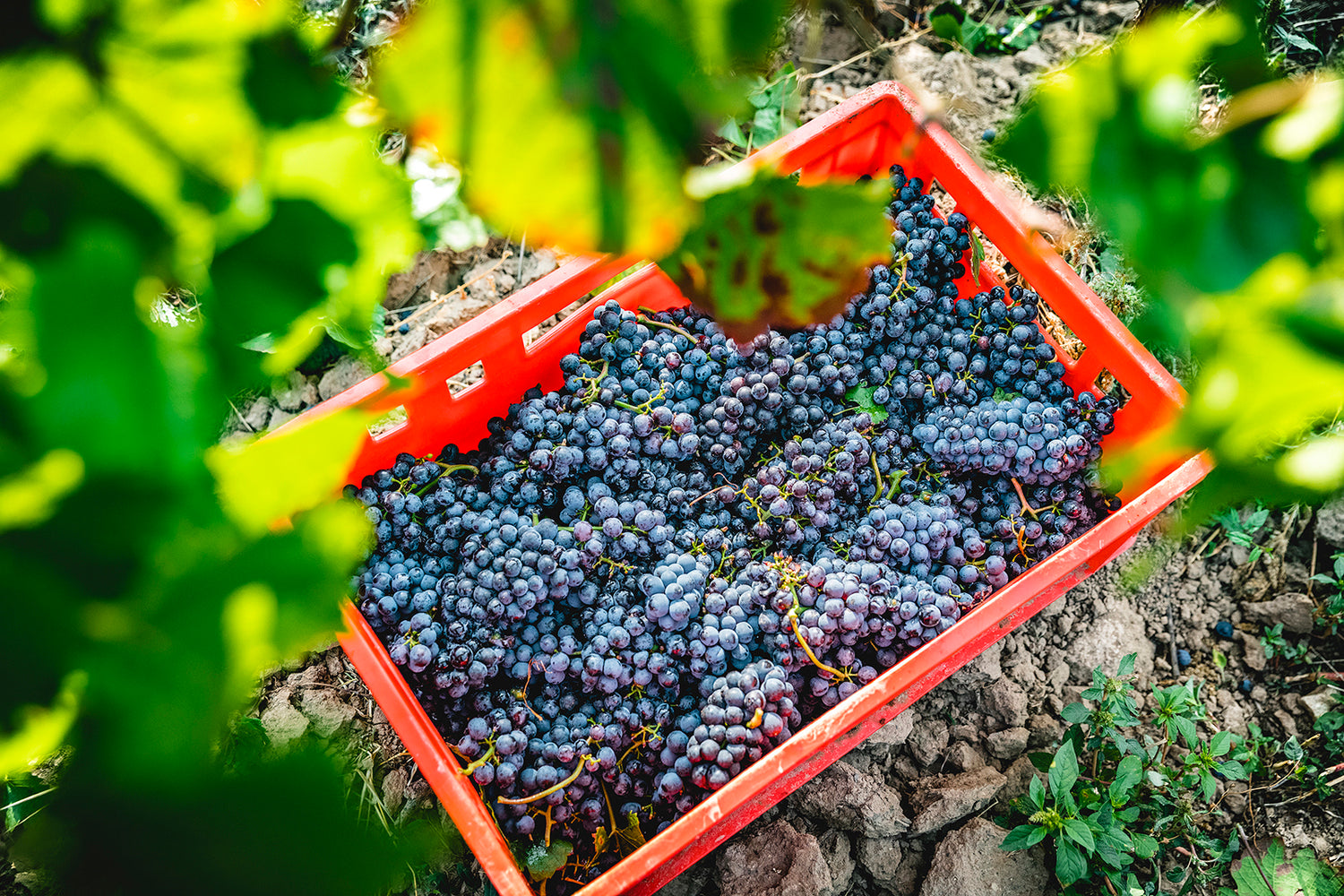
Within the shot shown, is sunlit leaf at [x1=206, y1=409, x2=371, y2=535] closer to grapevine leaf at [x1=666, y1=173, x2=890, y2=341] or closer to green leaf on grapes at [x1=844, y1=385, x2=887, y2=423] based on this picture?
grapevine leaf at [x1=666, y1=173, x2=890, y2=341]

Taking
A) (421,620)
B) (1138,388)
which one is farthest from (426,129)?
(1138,388)

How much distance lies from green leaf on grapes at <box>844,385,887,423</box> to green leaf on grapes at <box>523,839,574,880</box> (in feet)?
2.81

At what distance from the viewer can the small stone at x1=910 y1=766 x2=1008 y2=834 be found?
1595 millimetres

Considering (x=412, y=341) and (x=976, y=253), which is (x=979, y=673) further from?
(x=412, y=341)

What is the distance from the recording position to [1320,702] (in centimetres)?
174

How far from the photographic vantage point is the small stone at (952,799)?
1.59 meters

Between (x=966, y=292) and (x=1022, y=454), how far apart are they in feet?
1.67

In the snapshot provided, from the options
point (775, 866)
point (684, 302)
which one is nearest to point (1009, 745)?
point (775, 866)

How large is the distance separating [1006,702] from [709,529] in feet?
2.45

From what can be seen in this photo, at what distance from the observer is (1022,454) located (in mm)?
1441

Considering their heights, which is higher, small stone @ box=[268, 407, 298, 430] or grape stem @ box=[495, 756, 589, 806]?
small stone @ box=[268, 407, 298, 430]

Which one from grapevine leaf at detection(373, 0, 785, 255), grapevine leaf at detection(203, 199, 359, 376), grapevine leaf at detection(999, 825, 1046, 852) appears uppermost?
grapevine leaf at detection(203, 199, 359, 376)

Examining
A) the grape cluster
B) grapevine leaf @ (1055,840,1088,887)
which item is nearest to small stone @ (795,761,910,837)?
grapevine leaf @ (1055,840,1088,887)

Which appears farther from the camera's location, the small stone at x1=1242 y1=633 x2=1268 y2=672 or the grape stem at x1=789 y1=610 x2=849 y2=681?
the small stone at x1=1242 y1=633 x2=1268 y2=672
